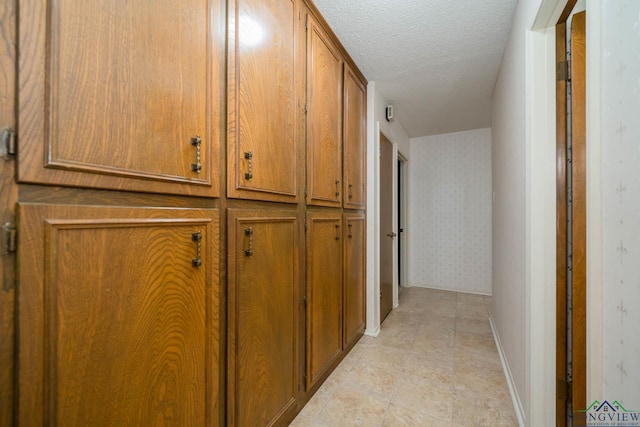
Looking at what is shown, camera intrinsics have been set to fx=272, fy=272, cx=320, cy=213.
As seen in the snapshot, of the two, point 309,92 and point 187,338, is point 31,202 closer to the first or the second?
point 187,338

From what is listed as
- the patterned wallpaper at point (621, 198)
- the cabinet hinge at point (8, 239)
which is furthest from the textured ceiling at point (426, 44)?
the cabinet hinge at point (8, 239)

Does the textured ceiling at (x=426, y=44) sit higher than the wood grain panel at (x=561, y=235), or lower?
higher

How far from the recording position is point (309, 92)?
5.56 feet

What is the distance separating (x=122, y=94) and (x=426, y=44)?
2068 millimetres

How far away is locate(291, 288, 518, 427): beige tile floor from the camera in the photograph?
61.1 inches

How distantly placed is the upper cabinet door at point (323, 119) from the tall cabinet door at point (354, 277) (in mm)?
360

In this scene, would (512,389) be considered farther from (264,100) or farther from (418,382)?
(264,100)

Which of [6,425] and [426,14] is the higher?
[426,14]

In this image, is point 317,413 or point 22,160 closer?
point 22,160

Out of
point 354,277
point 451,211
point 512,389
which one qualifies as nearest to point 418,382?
point 512,389

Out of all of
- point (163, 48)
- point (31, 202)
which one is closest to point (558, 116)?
point (163, 48)

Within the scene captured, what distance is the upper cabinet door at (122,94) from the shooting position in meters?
0.61

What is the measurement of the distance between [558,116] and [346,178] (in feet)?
4.28

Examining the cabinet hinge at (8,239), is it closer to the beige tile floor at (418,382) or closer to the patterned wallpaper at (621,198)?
the patterned wallpaper at (621,198)
